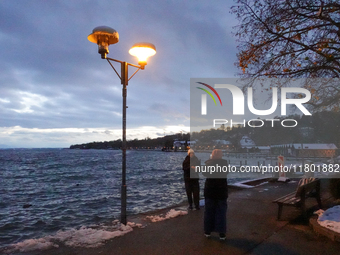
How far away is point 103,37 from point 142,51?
930 mm

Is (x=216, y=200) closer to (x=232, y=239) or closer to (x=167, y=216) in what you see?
(x=232, y=239)

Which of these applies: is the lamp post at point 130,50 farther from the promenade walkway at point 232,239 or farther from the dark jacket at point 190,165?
the dark jacket at point 190,165

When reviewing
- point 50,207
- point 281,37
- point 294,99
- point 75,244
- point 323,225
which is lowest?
point 50,207

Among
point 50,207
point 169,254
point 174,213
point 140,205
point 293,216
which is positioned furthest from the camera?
point 50,207

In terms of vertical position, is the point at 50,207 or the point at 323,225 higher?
the point at 323,225

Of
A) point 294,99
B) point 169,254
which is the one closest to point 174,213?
point 169,254

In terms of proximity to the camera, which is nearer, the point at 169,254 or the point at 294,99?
the point at 169,254

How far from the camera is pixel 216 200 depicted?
16.6 ft

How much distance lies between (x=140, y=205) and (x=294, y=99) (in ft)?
28.8

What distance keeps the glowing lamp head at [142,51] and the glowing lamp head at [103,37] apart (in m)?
0.46

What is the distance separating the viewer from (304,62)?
7242mm

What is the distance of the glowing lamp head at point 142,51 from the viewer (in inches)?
239

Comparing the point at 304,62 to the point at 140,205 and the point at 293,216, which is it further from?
the point at 140,205

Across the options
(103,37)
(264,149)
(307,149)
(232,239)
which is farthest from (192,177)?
(264,149)
